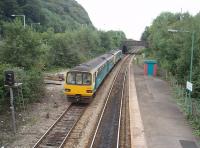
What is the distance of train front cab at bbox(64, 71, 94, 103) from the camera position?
24.1m

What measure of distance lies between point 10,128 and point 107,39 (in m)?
69.4

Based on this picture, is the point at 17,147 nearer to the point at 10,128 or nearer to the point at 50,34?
the point at 10,128

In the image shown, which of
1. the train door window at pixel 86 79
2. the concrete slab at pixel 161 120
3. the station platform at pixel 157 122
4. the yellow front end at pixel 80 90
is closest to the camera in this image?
the station platform at pixel 157 122

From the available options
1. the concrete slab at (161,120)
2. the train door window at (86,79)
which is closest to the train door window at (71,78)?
the train door window at (86,79)

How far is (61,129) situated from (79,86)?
5737 mm

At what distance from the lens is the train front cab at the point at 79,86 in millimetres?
24062

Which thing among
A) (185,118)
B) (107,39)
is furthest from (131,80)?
(107,39)

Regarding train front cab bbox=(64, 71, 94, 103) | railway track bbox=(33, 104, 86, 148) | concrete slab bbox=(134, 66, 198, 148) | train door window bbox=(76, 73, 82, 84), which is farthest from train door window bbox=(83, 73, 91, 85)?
concrete slab bbox=(134, 66, 198, 148)

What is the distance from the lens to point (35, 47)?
28.0 m

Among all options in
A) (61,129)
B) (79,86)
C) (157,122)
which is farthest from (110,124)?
(79,86)

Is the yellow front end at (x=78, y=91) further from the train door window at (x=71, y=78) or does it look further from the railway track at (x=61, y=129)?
the railway track at (x=61, y=129)

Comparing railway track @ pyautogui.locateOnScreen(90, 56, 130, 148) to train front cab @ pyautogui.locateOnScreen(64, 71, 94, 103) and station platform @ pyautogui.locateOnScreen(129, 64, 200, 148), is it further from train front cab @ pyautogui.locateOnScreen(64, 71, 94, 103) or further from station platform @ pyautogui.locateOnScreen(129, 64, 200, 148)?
train front cab @ pyautogui.locateOnScreen(64, 71, 94, 103)

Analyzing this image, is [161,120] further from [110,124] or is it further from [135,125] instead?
[110,124]

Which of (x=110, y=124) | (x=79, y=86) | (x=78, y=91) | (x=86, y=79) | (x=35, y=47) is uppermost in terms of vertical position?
(x=35, y=47)
